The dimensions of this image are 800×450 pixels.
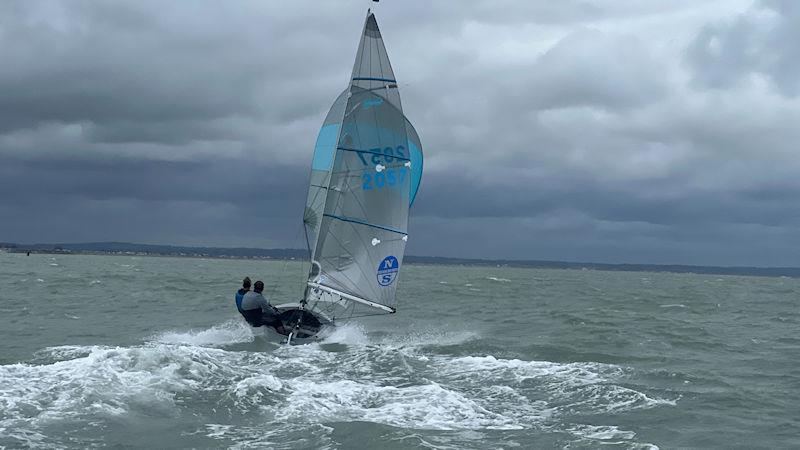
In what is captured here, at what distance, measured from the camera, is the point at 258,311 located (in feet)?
75.4

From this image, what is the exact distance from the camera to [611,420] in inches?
565

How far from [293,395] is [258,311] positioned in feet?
26.1

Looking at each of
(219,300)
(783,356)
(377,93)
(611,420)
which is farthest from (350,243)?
(219,300)

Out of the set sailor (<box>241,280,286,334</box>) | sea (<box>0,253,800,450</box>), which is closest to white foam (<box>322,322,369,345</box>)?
sea (<box>0,253,800,450</box>)

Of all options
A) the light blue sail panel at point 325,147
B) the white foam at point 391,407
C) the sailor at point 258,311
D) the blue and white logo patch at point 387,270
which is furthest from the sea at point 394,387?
the light blue sail panel at point 325,147

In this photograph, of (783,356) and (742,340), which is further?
(742,340)

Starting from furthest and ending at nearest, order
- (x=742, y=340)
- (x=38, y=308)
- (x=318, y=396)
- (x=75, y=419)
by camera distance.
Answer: (x=38, y=308) < (x=742, y=340) < (x=318, y=396) < (x=75, y=419)

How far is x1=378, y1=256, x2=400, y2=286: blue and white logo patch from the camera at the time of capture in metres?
24.2

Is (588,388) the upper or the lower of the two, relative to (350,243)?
lower

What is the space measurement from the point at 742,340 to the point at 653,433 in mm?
15862

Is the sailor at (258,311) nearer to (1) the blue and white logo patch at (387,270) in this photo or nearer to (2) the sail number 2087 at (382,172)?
(1) the blue and white logo patch at (387,270)

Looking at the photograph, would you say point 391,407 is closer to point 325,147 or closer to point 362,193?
point 362,193

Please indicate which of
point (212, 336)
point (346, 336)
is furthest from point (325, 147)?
point (212, 336)

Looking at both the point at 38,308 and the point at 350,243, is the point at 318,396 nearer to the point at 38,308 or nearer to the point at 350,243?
the point at 350,243
